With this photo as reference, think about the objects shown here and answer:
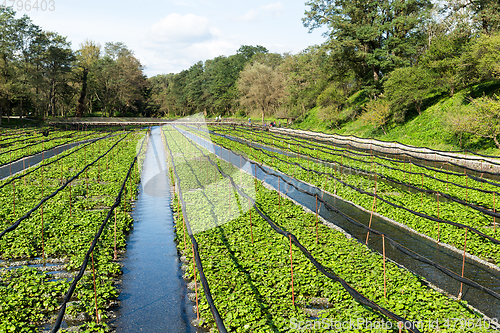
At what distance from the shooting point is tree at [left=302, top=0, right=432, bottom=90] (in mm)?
40500

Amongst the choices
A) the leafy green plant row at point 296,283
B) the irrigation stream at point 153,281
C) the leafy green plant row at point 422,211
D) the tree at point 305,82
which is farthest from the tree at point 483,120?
the tree at point 305,82

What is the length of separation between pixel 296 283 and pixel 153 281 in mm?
4195

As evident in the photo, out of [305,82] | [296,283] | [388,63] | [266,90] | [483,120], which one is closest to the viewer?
[296,283]

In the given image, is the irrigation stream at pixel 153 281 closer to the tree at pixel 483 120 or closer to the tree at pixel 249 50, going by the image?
the tree at pixel 483 120

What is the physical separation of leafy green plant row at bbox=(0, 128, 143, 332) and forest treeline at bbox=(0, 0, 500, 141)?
24.4 metres

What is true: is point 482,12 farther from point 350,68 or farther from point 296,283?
point 296,283

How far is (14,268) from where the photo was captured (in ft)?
31.2

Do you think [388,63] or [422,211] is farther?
[388,63]

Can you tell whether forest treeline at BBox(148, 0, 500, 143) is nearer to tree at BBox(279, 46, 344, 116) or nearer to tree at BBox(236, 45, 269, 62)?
tree at BBox(279, 46, 344, 116)

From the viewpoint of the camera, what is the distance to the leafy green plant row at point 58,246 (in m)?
7.62

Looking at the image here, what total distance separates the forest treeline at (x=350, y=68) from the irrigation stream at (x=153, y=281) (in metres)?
22.4

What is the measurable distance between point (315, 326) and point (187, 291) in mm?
3862

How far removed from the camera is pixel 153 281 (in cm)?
992

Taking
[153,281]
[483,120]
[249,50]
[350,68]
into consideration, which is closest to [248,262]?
[153,281]
